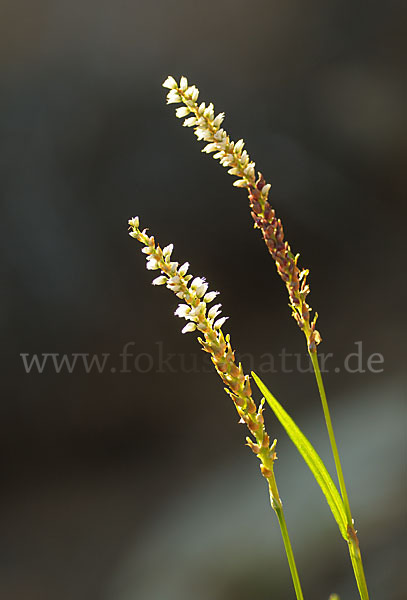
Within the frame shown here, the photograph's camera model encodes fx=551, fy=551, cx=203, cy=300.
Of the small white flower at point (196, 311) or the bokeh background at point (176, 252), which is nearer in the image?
the small white flower at point (196, 311)

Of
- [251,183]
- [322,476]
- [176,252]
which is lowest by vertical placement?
[322,476]

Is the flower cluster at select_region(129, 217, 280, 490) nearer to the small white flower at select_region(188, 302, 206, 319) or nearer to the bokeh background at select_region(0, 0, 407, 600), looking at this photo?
the small white flower at select_region(188, 302, 206, 319)

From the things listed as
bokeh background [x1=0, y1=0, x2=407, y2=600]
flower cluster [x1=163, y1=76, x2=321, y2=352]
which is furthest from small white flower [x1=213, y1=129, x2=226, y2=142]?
bokeh background [x1=0, y1=0, x2=407, y2=600]

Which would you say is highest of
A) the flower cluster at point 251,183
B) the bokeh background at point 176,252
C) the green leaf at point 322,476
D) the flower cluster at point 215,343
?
the bokeh background at point 176,252

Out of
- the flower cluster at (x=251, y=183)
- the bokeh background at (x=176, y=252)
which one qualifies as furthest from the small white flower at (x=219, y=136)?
the bokeh background at (x=176, y=252)

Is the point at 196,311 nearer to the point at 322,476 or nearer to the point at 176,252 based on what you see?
Result: the point at 322,476

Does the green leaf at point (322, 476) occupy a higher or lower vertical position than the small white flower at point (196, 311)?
lower

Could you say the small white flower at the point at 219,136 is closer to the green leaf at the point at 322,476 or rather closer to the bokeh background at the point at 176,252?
the green leaf at the point at 322,476

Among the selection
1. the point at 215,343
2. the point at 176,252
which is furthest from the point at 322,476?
the point at 176,252

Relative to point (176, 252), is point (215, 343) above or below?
below
